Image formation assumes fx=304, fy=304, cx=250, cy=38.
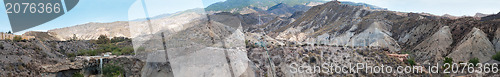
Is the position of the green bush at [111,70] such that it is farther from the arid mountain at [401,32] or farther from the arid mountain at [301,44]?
the arid mountain at [401,32]

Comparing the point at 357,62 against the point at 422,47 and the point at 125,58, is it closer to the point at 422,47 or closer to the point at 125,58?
the point at 125,58

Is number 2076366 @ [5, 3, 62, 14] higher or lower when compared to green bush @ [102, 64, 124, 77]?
higher

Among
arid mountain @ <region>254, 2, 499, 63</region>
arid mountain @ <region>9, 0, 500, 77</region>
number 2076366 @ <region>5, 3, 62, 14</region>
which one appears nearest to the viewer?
number 2076366 @ <region>5, 3, 62, 14</region>

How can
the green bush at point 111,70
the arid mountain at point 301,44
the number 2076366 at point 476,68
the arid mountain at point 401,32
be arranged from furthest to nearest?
1. the arid mountain at point 401,32
2. the number 2076366 at point 476,68
3. the green bush at point 111,70
4. the arid mountain at point 301,44

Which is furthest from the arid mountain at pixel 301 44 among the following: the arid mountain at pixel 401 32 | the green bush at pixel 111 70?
the green bush at pixel 111 70

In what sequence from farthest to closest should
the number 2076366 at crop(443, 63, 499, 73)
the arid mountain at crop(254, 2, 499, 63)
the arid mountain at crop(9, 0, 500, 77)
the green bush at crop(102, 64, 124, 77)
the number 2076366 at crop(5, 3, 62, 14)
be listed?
the arid mountain at crop(254, 2, 499, 63) < the number 2076366 at crop(443, 63, 499, 73) < the green bush at crop(102, 64, 124, 77) < the arid mountain at crop(9, 0, 500, 77) < the number 2076366 at crop(5, 3, 62, 14)

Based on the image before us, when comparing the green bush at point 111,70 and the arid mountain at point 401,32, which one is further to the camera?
the arid mountain at point 401,32

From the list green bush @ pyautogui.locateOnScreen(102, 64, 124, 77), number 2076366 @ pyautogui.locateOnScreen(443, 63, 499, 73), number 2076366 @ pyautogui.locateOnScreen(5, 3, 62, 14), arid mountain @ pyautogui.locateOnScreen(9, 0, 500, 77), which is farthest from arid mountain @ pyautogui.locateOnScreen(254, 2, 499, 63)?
number 2076366 @ pyautogui.locateOnScreen(5, 3, 62, 14)

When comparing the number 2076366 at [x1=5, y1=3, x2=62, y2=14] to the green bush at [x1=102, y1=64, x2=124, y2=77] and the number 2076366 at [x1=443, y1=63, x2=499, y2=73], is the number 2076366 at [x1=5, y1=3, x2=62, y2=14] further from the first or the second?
the number 2076366 at [x1=443, y1=63, x2=499, y2=73]

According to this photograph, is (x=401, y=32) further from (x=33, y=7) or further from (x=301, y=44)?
(x=33, y=7)

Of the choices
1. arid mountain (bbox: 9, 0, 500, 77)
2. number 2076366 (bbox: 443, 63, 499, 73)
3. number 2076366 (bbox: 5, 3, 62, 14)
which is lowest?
number 2076366 (bbox: 443, 63, 499, 73)

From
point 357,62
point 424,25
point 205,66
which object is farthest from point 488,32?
point 205,66

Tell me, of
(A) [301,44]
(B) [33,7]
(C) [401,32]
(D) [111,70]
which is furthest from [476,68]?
(C) [401,32]
